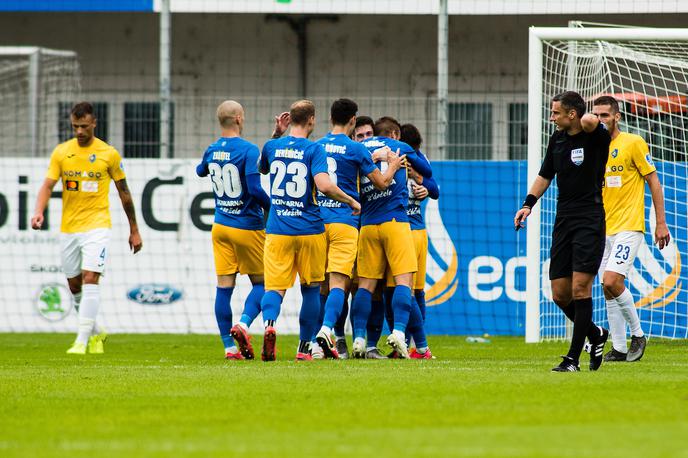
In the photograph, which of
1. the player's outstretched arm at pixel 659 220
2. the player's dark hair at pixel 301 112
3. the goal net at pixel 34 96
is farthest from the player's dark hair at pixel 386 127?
the goal net at pixel 34 96

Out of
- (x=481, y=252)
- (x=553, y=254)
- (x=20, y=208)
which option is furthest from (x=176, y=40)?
(x=553, y=254)

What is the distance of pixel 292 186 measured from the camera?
33.1ft

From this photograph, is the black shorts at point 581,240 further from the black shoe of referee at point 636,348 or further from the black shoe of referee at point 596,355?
the black shoe of referee at point 636,348

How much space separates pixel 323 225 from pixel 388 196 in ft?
2.13

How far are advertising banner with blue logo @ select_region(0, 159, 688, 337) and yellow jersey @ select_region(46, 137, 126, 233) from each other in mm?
3865

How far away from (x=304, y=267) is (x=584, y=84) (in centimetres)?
550

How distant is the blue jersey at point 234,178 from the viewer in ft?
34.5

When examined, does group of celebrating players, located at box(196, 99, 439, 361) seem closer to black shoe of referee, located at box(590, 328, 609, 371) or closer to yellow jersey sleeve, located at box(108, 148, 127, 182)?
yellow jersey sleeve, located at box(108, 148, 127, 182)

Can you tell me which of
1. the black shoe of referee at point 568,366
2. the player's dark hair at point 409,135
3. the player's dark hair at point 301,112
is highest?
the player's dark hair at point 301,112

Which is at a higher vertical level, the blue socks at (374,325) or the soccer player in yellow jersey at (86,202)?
the soccer player in yellow jersey at (86,202)

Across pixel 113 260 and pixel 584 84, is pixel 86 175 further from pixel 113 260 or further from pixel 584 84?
pixel 584 84

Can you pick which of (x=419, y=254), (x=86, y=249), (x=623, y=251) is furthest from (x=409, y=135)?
(x=86, y=249)

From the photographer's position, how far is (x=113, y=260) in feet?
52.2

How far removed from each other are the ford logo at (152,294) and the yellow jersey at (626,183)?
688 centimetres
